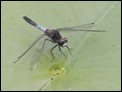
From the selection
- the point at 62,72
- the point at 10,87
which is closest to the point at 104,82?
the point at 62,72

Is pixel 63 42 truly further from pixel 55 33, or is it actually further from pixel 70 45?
pixel 55 33

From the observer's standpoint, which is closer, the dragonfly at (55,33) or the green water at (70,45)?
the green water at (70,45)

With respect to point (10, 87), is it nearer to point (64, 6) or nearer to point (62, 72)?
point (62, 72)

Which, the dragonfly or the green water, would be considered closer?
the green water

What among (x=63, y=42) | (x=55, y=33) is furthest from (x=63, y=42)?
(x=55, y=33)

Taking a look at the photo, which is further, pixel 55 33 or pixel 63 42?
pixel 55 33

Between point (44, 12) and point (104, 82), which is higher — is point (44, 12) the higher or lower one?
the higher one

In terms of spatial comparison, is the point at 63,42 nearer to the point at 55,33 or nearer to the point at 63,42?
the point at 63,42

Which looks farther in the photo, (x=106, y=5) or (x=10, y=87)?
(x=106, y=5)
